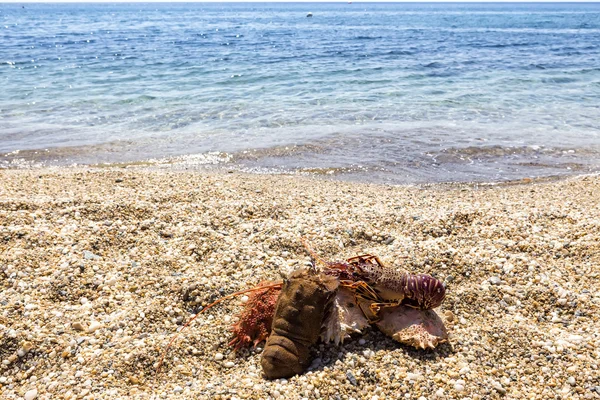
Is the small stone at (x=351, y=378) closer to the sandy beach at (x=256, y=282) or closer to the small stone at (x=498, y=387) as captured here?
the sandy beach at (x=256, y=282)

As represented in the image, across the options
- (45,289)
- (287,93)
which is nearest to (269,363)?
(45,289)

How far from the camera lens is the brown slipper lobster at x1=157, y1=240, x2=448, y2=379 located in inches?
144

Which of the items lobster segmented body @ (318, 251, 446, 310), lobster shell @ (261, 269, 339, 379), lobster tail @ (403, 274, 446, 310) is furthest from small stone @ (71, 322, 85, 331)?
lobster tail @ (403, 274, 446, 310)

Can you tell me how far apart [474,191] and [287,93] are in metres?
9.22

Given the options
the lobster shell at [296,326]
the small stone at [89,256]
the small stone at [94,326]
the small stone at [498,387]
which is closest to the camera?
the small stone at [498,387]

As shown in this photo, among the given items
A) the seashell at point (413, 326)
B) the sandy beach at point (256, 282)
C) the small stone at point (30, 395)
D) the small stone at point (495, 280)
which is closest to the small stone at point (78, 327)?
the sandy beach at point (256, 282)

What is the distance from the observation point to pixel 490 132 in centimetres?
1185

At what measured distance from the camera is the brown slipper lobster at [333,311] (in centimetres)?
366

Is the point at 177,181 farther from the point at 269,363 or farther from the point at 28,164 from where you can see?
the point at 269,363

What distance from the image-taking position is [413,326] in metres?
3.98

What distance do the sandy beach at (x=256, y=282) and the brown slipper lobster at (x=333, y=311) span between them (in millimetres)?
123

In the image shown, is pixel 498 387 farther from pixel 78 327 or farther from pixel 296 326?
pixel 78 327

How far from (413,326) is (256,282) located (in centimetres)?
161

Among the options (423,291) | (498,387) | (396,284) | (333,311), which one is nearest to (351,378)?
(333,311)
